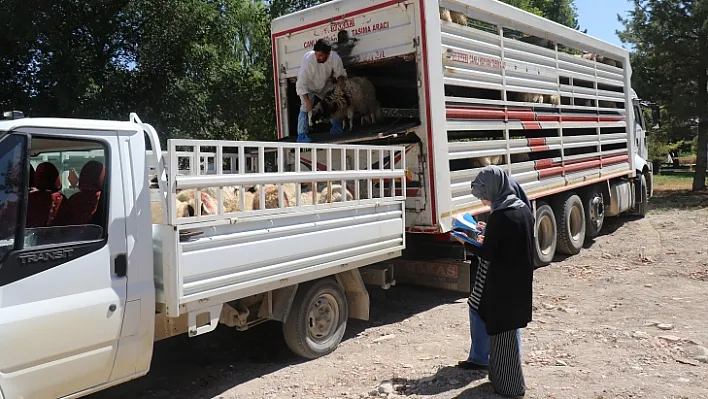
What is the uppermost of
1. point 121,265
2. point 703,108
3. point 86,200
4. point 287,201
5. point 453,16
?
point 453,16

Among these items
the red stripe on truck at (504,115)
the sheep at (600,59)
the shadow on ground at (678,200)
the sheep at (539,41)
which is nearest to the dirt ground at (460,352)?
the red stripe on truck at (504,115)

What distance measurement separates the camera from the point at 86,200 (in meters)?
3.46

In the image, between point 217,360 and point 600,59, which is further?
point 600,59

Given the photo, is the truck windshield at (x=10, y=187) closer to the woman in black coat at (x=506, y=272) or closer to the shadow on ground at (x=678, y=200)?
the woman in black coat at (x=506, y=272)

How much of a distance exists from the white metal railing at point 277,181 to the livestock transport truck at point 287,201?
15mm

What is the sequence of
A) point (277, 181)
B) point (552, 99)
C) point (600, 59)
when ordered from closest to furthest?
point (277, 181)
point (552, 99)
point (600, 59)

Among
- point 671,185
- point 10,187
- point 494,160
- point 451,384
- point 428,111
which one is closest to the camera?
point 10,187

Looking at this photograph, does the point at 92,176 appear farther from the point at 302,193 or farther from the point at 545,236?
the point at 545,236

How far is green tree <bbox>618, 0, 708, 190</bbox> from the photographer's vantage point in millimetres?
17516

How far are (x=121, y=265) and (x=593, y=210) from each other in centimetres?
859

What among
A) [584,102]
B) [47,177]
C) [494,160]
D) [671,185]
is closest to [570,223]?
[584,102]

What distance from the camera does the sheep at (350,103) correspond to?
6.61m

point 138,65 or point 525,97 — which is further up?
point 138,65

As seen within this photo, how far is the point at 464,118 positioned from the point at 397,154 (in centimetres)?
114
